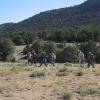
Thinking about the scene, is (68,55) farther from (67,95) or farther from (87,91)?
(67,95)

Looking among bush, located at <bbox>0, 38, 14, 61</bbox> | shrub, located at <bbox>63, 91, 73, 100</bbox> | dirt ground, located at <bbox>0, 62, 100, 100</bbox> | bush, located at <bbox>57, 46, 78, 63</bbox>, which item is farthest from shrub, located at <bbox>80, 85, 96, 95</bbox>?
bush, located at <bbox>0, 38, 14, 61</bbox>

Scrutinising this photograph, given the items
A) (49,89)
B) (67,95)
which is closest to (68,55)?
(49,89)

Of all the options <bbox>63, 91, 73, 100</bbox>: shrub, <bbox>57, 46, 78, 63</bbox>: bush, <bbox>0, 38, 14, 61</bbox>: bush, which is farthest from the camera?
<bbox>0, 38, 14, 61</bbox>: bush

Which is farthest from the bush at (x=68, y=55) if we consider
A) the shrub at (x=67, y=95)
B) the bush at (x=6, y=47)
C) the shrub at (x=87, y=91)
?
the shrub at (x=67, y=95)

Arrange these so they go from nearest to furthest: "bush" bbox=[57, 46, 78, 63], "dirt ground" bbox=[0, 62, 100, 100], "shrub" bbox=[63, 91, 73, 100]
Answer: "shrub" bbox=[63, 91, 73, 100] < "dirt ground" bbox=[0, 62, 100, 100] < "bush" bbox=[57, 46, 78, 63]

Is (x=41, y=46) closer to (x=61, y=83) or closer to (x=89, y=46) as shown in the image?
(x=89, y=46)

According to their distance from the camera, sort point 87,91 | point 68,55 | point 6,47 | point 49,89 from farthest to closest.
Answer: point 6,47, point 68,55, point 49,89, point 87,91

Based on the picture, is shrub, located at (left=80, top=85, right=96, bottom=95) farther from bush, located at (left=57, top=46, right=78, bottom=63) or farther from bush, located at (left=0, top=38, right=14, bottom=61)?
bush, located at (left=0, top=38, right=14, bottom=61)

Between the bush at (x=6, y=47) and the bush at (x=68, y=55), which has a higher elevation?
the bush at (x=6, y=47)

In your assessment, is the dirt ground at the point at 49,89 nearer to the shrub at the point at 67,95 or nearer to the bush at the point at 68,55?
the shrub at the point at 67,95

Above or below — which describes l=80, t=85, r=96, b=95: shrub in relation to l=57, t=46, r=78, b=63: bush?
above

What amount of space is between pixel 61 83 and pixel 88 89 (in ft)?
11.7

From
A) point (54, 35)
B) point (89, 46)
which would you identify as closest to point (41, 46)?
point (89, 46)

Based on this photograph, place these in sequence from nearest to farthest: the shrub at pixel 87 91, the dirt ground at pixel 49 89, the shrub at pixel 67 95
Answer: the shrub at pixel 67 95 → the dirt ground at pixel 49 89 → the shrub at pixel 87 91
